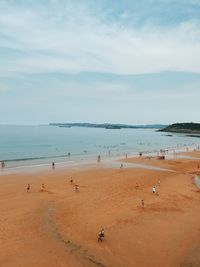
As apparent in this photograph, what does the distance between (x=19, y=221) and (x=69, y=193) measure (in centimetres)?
922

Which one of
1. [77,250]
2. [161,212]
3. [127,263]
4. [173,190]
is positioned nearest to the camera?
[127,263]

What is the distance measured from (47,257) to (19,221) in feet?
18.7

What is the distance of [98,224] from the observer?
2150 cm

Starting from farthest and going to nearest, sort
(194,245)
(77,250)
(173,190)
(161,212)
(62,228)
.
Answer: (173,190)
(161,212)
(62,228)
(194,245)
(77,250)

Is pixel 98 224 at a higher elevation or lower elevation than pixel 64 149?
lower

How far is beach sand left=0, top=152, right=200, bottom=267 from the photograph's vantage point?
55.1 ft

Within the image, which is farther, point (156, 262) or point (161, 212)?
point (161, 212)

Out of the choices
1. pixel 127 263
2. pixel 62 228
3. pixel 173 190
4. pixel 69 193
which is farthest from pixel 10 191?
pixel 127 263

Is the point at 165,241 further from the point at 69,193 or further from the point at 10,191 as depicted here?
the point at 10,191

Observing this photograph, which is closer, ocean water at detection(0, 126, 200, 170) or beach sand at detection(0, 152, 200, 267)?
beach sand at detection(0, 152, 200, 267)

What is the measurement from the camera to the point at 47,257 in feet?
54.1

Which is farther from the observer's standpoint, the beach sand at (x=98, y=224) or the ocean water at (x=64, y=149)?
the ocean water at (x=64, y=149)

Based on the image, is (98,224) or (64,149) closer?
(98,224)

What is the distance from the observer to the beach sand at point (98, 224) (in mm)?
16781
